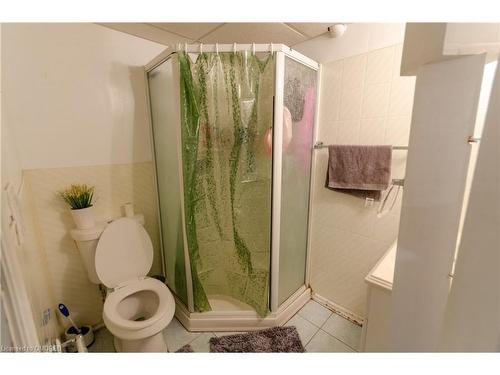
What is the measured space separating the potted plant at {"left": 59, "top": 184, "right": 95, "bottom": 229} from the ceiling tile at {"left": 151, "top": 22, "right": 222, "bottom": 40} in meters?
1.13

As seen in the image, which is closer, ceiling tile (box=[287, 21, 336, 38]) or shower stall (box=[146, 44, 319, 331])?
shower stall (box=[146, 44, 319, 331])

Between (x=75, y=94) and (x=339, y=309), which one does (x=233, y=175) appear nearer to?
(x=75, y=94)

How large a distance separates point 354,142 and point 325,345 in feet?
4.47

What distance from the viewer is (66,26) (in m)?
1.27

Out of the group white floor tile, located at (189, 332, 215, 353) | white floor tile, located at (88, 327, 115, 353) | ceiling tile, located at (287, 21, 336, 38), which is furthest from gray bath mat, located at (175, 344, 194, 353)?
ceiling tile, located at (287, 21, 336, 38)

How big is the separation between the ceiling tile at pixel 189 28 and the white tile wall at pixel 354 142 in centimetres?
83

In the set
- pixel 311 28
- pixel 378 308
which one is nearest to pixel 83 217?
pixel 378 308

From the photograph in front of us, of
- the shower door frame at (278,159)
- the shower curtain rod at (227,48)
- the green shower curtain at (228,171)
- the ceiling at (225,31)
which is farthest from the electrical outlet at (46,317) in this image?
the ceiling at (225,31)

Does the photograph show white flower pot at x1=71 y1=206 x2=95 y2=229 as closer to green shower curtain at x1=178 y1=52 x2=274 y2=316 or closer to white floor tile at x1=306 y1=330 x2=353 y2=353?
green shower curtain at x1=178 y1=52 x2=274 y2=316

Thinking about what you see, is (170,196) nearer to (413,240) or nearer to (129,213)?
(129,213)

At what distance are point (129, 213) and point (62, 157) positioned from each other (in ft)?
1.69

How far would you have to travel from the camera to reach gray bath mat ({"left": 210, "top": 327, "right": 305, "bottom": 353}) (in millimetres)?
1388
